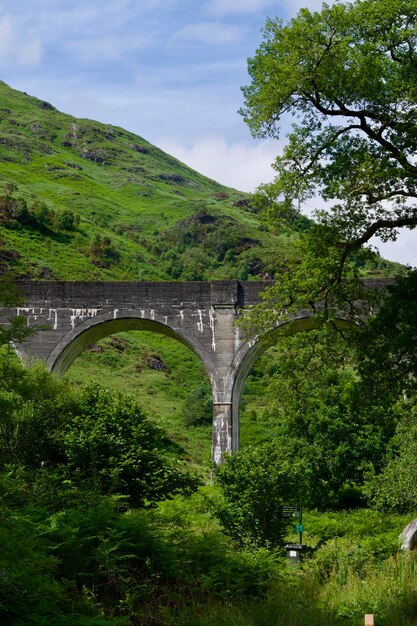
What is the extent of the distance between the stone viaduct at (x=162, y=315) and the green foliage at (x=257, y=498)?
1074 centimetres

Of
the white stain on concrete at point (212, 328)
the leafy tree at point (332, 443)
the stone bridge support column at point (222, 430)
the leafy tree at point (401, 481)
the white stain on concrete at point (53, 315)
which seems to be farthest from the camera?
the white stain on concrete at point (53, 315)

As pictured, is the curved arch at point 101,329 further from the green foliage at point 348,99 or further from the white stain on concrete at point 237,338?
the green foliage at point 348,99

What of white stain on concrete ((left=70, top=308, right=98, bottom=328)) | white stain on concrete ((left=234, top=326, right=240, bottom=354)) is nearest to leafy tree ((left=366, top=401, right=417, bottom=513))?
white stain on concrete ((left=234, top=326, right=240, bottom=354))

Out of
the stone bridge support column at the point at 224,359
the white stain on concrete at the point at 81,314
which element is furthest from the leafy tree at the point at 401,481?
the white stain on concrete at the point at 81,314

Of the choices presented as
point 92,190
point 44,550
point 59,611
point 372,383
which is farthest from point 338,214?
point 92,190

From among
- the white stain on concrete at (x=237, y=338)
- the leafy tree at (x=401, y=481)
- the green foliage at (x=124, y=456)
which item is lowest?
the leafy tree at (x=401, y=481)

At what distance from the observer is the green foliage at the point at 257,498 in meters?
19.1

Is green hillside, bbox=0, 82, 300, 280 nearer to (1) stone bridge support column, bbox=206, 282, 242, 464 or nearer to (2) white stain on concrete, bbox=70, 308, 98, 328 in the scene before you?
(1) stone bridge support column, bbox=206, 282, 242, 464

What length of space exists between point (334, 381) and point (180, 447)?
1567 centimetres

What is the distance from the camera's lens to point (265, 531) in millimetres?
19016

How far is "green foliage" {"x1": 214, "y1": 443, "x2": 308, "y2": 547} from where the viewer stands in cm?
1912

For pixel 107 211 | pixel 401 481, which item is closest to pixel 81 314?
pixel 401 481

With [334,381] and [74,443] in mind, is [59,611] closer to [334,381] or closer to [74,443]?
[74,443]

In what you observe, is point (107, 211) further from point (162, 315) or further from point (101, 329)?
point (162, 315)
